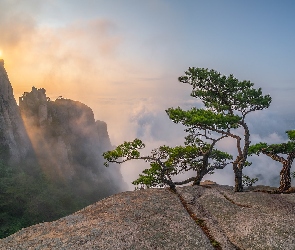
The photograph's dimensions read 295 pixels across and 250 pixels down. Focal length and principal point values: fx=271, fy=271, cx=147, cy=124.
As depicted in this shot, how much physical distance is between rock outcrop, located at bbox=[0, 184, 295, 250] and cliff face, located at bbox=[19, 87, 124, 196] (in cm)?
7968

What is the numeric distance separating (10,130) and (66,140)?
29.5 meters

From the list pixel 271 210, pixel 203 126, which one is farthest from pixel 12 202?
pixel 271 210

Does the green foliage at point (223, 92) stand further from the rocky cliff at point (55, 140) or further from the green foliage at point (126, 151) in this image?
the rocky cliff at point (55, 140)

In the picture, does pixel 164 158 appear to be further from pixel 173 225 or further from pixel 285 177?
pixel 285 177

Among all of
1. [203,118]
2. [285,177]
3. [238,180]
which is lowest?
[285,177]

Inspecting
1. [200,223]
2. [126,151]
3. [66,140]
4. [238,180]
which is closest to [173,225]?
[200,223]

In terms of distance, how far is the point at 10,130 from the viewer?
79875 millimetres

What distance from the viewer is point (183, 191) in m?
17.0

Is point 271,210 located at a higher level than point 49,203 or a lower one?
higher

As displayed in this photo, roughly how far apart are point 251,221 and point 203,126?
6644 mm

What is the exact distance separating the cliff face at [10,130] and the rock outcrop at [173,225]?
71043 mm

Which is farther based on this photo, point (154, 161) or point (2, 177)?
point (2, 177)

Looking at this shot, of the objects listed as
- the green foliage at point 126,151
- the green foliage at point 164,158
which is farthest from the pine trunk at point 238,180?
the green foliage at point 126,151

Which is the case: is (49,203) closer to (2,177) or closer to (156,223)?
(2,177)
